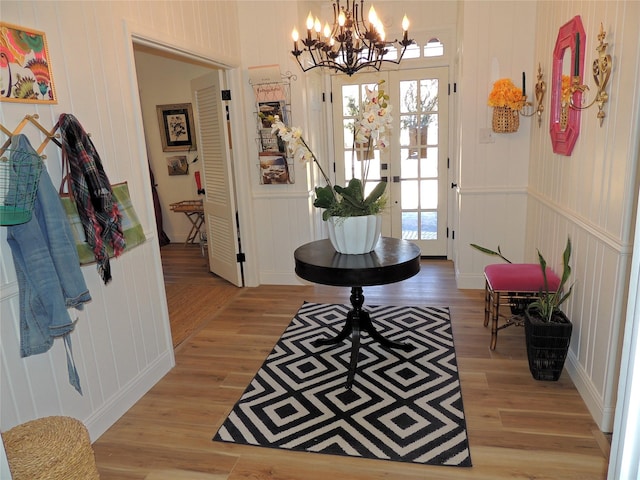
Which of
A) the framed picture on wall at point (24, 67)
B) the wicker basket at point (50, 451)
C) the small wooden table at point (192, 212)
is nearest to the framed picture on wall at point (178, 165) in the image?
the small wooden table at point (192, 212)

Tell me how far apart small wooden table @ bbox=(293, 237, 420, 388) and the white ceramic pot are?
50mm

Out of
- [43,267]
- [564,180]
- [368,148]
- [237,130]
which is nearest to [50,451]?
[43,267]

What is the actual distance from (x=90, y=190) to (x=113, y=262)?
52 centimetres

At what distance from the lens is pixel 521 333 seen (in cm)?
326

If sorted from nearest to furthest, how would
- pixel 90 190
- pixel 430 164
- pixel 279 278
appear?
1. pixel 90 190
2. pixel 279 278
3. pixel 430 164

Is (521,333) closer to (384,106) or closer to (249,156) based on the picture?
(384,106)

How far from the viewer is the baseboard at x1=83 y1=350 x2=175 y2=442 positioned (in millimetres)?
2316

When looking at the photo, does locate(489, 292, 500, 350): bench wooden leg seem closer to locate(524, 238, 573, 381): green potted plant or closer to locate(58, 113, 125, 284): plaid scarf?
locate(524, 238, 573, 381): green potted plant

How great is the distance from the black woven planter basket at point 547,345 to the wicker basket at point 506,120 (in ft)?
5.70

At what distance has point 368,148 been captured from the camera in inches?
96.8

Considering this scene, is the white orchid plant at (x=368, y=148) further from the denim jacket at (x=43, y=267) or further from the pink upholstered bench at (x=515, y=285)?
the denim jacket at (x=43, y=267)

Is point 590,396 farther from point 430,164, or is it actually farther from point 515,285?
point 430,164

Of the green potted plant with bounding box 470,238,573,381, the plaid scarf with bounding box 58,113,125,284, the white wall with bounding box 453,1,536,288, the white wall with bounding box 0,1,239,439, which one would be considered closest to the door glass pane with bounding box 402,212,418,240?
the white wall with bounding box 453,1,536,288

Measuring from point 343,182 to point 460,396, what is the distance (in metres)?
3.14
